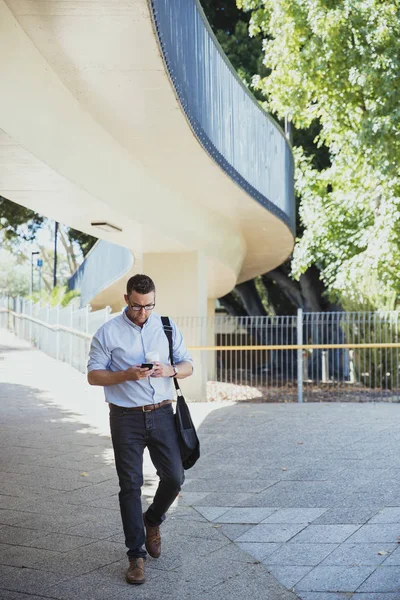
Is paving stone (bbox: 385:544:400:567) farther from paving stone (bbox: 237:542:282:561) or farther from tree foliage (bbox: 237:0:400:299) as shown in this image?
tree foliage (bbox: 237:0:400:299)

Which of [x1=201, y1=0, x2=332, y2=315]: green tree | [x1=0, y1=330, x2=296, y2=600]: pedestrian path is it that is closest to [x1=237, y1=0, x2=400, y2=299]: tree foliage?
[x1=201, y1=0, x2=332, y2=315]: green tree

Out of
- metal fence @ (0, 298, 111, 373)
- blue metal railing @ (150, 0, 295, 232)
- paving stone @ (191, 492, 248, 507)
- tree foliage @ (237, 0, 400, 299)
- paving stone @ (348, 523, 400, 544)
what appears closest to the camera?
paving stone @ (348, 523, 400, 544)

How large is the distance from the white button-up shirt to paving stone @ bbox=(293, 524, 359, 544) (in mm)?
1541

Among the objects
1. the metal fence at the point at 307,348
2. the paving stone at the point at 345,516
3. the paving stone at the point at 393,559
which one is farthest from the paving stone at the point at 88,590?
the metal fence at the point at 307,348

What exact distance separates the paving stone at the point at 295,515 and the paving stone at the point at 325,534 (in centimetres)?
22

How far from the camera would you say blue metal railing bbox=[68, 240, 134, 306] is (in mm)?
20156

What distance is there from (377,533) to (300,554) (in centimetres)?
71

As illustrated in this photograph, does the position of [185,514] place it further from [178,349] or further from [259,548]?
[178,349]

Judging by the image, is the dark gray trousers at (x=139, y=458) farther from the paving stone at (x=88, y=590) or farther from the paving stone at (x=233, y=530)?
the paving stone at (x=233, y=530)

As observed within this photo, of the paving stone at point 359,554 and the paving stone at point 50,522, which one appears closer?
the paving stone at point 359,554

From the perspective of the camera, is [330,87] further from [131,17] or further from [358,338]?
[131,17]

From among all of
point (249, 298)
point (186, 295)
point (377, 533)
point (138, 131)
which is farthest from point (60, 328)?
point (377, 533)

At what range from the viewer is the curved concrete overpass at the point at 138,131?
22.7 feet

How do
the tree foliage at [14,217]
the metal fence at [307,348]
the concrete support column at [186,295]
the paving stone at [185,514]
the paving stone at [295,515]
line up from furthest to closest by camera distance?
the tree foliage at [14,217] → the metal fence at [307,348] → the concrete support column at [186,295] → the paving stone at [185,514] → the paving stone at [295,515]
